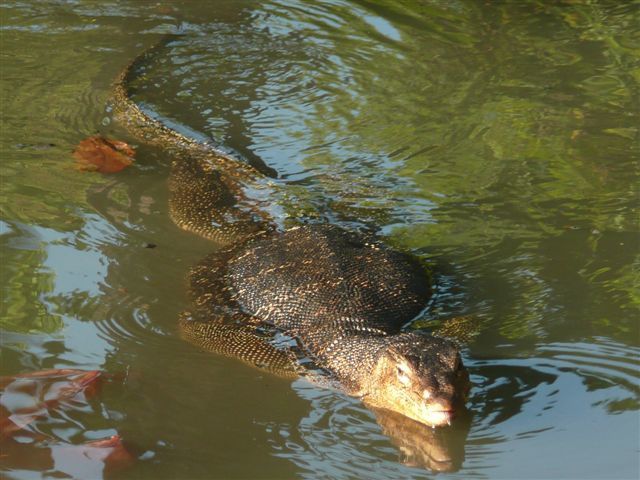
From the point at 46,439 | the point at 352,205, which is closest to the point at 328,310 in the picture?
the point at 352,205

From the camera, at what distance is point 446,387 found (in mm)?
5258

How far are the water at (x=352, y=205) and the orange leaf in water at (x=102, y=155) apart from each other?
0.46 feet

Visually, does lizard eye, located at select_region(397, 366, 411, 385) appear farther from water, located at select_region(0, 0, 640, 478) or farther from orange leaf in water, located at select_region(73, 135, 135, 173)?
orange leaf in water, located at select_region(73, 135, 135, 173)

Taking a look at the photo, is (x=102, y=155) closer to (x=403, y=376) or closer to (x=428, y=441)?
(x=403, y=376)

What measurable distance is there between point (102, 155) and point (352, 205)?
2.62m

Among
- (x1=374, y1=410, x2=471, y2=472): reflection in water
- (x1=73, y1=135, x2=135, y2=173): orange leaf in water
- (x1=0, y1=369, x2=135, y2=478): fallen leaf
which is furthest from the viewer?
(x1=73, y1=135, x2=135, y2=173): orange leaf in water

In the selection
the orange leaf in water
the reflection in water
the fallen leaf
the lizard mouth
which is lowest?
the orange leaf in water

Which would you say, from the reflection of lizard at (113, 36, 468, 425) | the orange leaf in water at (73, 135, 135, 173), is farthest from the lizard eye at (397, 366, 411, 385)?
the orange leaf in water at (73, 135, 135, 173)

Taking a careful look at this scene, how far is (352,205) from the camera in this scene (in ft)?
26.7

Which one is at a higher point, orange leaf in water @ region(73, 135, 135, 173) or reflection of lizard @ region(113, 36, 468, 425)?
reflection of lizard @ region(113, 36, 468, 425)

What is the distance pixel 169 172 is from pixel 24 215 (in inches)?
59.8

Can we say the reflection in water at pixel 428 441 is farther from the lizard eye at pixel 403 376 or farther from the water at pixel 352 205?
the lizard eye at pixel 403 376

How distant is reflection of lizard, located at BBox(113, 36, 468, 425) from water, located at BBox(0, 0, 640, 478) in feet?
0.57

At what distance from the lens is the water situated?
5.26 meters
